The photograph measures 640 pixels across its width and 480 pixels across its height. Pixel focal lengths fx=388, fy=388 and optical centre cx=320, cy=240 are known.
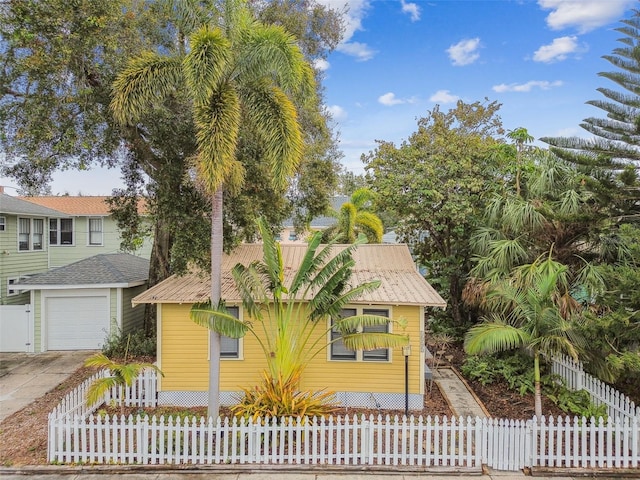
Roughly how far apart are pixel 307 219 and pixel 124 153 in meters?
6.83

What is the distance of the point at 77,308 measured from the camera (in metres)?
14.1

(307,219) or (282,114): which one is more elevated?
(282,114)

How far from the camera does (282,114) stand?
7.88 metres

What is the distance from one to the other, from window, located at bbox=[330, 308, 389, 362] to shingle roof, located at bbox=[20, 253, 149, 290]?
28.1ft

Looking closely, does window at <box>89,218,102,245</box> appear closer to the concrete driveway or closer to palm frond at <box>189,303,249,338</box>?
the concrete driveway

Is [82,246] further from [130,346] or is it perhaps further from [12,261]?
[130,346]

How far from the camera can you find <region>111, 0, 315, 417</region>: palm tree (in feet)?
23.0

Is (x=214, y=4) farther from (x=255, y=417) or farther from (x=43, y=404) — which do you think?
(x=43, y=404)

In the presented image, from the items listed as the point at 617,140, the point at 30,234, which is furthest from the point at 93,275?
the point at 617,140

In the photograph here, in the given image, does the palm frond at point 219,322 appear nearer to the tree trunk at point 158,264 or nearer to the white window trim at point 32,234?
the tree trunk at point 158,264

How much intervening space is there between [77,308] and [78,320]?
443 millimetres

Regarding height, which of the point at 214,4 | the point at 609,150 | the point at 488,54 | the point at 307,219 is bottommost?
the point at 307,219

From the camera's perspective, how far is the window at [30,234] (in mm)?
18172

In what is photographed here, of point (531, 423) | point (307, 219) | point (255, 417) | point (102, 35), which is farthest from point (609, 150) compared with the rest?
point (102, 35)
